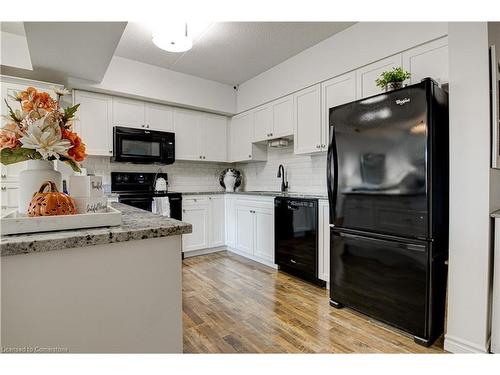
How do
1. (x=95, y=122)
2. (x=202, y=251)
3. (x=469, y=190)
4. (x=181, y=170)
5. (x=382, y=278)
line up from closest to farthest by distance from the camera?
(x=469, y=190)
(x=382, y=278)
(x=95, y=122)
(x=202, y=251)
(x=181, y=170)

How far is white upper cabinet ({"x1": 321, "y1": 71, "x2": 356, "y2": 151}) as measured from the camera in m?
2.56

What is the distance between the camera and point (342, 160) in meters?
2.08

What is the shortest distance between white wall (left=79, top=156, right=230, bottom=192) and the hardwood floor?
5.37 feet

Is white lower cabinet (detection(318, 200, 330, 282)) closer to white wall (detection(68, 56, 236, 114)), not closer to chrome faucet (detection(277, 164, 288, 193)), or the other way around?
chrome faucet (detection(277, 164, 288, 193))

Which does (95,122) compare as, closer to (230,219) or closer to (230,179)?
(230,179)

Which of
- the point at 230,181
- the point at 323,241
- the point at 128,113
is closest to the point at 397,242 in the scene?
the point at 323,241

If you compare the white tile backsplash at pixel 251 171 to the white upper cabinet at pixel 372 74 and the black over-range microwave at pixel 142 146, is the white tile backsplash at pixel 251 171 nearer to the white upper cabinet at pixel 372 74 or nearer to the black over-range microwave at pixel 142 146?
the black over-range microwave at pixel 142 146

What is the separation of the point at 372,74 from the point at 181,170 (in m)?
2.86

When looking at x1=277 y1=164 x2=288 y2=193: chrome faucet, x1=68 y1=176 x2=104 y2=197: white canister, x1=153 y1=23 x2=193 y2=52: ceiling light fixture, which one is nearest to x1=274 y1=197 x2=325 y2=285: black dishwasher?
x1=277 y1=164 x2=288 y2=193: chrome faucet

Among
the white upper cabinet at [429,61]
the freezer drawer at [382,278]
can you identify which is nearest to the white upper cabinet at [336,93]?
the white upper cabinet at [429,61]

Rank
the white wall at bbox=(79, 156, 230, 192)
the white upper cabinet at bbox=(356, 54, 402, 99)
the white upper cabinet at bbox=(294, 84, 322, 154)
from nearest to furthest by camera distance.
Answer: the white upper cabinet at bbox=(356, 54, 402, 99) < the white upper cabinet at bbox=(294, 84, 322, 154) < the white wall at bbox=(79, 156, 230, 192)

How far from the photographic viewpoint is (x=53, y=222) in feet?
2.54
